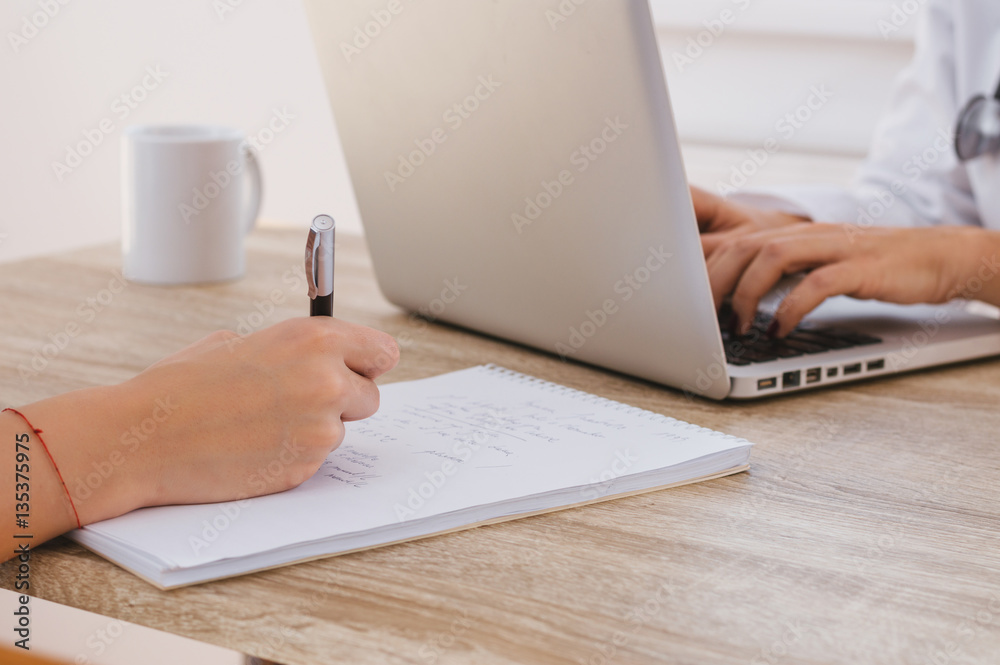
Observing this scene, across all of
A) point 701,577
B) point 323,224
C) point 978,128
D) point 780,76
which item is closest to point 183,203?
point 323,224

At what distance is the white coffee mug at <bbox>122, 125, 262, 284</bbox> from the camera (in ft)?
3.42

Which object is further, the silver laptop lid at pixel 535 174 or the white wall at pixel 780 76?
the white wall at pixel 780 76

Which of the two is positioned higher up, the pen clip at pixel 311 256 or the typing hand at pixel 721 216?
the pen clip at pixel 311 256

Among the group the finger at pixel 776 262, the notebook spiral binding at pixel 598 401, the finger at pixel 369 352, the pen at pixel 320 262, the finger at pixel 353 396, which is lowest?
the notebook spiral binding at pixel 598 401

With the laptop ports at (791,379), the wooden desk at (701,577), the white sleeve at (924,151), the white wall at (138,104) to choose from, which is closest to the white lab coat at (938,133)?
the white sleeve at (924,151)

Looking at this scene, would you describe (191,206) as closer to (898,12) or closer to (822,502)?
(822,502)

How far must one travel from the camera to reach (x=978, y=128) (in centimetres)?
119

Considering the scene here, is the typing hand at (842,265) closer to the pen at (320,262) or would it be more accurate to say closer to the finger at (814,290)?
the finger at (814,290)

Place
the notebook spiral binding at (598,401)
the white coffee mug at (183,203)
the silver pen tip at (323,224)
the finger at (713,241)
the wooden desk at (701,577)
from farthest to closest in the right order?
the white coffee mug at (183,203)
the finger at (713,241)
the notebook spiral binding at (598,401)
the silver pen tip at (323,224)
the wooden desk at (701,577)

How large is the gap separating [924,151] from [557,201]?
32.1 inches

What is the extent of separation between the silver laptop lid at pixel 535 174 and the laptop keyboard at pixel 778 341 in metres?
0.07

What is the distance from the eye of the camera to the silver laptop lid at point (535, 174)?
636mm

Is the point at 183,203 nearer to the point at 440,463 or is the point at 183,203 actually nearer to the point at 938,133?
the point at 440,463

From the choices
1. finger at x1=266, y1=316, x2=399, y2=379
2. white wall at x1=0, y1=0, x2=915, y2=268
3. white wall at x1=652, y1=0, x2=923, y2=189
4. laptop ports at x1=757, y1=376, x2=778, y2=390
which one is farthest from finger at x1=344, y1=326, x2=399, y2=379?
white wall at x1=0, y1=0, x2=915, y2=268
